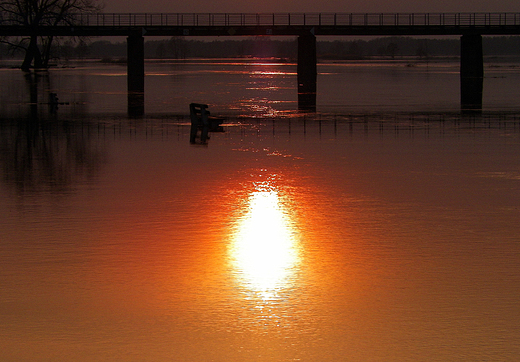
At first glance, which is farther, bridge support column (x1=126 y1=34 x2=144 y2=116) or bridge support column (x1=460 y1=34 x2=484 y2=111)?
bridge support column (x1=460 y1=34 x2=484 y2=111)

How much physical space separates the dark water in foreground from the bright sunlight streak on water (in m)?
0.04

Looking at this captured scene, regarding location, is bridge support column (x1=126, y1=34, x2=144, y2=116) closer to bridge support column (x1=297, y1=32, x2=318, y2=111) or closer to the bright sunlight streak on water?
bridge support column (x1=297, y1=32, x2=318, y2=111)

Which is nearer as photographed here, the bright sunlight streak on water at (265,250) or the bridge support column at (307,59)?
the bright sunlight streak on water at (265,250)

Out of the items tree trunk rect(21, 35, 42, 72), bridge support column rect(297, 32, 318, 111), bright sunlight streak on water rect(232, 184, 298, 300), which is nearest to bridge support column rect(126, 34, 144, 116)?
bridge support column rect(297, 32, 318, 111)

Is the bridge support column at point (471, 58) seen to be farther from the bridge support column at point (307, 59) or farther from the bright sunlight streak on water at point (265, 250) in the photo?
the bright sunlight streak on water at point (265, 250)

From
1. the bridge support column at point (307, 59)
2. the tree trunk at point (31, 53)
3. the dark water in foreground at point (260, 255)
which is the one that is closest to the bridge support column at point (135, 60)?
the bridge support column at point (307, 59)

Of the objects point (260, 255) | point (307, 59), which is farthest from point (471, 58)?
point (260, 255)

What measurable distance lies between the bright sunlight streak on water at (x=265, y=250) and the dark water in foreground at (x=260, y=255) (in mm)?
38

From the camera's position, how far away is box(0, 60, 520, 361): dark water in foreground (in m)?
7.37

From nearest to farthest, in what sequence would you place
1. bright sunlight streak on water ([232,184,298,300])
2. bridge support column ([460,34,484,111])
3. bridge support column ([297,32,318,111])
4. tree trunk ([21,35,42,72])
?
bright sunlight streak on water ([232,184,298,300]) < bridge support column ([297,32,318,111]) < bridge support column ([460,34,484,111]) < tree trunk ([21,35,42,72])

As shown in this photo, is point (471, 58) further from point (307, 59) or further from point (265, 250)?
point (265, 250)

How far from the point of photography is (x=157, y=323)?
25.6ft

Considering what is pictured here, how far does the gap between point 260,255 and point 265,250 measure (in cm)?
30

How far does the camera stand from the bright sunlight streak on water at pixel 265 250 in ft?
29.8
